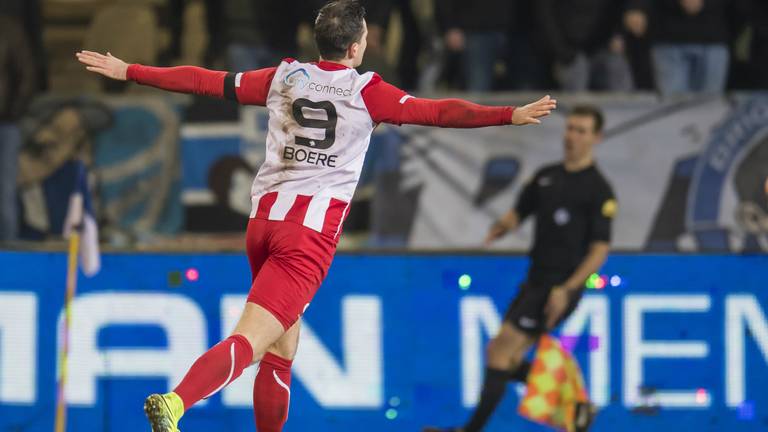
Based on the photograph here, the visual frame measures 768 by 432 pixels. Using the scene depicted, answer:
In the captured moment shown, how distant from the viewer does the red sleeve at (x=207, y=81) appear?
6.50 metres

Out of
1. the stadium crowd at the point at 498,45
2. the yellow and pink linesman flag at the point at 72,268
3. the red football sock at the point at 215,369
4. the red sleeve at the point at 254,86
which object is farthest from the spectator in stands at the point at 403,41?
the red football sock at the point at 215,369

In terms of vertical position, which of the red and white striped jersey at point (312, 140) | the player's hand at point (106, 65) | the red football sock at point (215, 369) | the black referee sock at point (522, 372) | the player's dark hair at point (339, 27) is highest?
the player's dark hair at point (339, 27)

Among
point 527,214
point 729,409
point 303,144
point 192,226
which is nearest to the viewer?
point 303,144

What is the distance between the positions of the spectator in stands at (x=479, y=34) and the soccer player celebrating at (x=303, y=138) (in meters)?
4.90

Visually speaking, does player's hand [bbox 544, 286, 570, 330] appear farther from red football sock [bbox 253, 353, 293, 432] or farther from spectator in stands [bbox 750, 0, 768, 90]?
spectator in stands [bbox 750, 0, 768, 90]

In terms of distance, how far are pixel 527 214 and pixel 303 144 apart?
136 inches

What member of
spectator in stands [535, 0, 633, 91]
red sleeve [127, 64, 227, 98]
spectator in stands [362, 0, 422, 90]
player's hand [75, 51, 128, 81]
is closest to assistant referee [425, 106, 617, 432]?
spectator in stands [535, 0, 633, 91]

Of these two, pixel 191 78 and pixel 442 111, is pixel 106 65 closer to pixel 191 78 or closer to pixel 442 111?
pixel 191 78

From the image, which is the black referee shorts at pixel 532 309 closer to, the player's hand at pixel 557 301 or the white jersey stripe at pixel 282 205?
the player's hand at pixel 557 301

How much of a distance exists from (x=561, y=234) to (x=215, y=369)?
378 cm

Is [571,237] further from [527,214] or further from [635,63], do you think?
[635,63]

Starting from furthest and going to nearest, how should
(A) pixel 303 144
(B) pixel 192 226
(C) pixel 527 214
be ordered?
(B) pixel 192 226, (C) pixel 527 214, (A) pixel 303 144

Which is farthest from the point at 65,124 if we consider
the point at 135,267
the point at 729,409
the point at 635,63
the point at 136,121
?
the point at 729,409

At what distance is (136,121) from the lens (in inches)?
440
